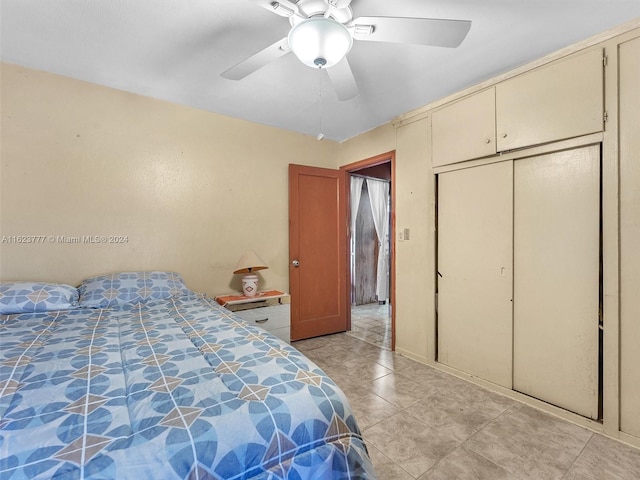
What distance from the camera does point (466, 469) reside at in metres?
1.55

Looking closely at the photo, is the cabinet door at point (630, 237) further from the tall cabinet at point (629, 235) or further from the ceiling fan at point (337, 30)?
the ceiling fan at point (337, 30)

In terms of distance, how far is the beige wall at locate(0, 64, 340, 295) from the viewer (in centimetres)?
227

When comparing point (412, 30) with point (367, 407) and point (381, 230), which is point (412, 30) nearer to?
point (367, 407)

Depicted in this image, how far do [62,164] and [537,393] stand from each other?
4089 mm

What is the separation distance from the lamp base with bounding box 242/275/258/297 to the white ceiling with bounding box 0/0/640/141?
68.3 inches

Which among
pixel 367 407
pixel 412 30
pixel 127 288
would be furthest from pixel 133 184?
pixel 367 407

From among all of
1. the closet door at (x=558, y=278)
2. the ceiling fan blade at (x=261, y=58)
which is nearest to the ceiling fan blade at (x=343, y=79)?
the ceiling fan blade at (x=261, y=58)

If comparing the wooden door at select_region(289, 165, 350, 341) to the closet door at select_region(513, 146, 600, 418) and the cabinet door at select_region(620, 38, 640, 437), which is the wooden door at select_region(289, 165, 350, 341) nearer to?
the closet door at select_region(513, 146, 600, 418)

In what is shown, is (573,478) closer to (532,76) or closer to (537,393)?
(537,393)

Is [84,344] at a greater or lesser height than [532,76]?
lesser

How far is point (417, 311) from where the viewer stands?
9.77 ft

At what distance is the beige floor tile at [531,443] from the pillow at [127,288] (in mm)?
2404

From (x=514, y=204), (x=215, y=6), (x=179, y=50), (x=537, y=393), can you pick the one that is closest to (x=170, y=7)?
(x=215, y=6)

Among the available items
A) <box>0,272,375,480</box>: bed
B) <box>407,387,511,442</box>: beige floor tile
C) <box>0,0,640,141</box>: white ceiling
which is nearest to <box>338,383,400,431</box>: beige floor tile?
<box>407,387,511,442</box>: beige floor tile
